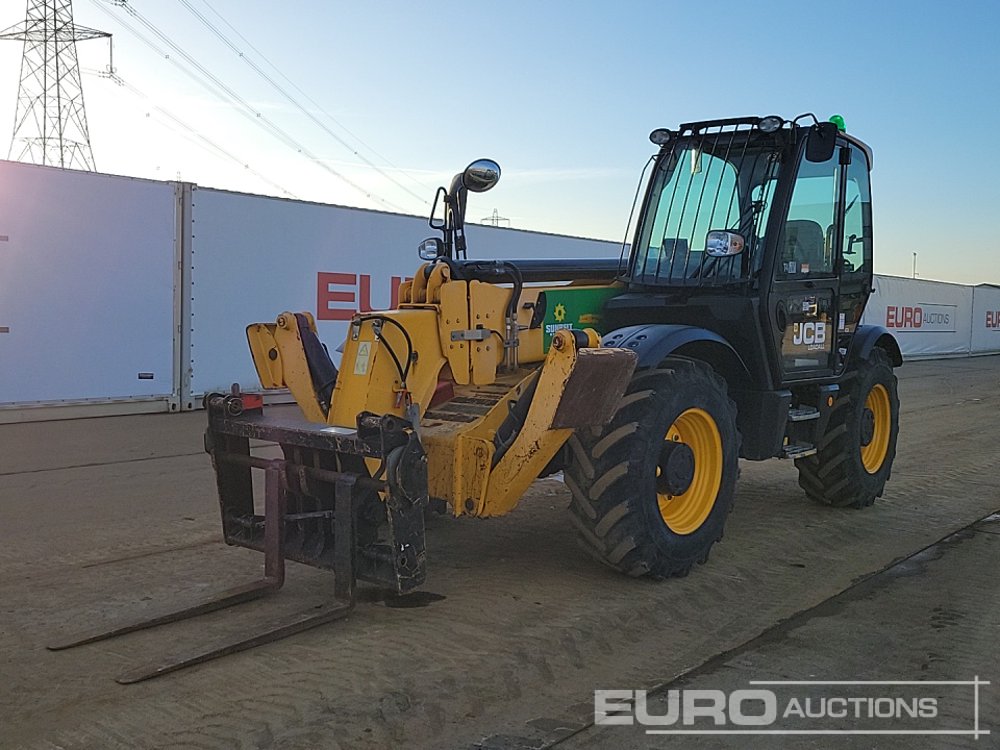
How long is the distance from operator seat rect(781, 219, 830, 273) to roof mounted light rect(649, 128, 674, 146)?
1026mm

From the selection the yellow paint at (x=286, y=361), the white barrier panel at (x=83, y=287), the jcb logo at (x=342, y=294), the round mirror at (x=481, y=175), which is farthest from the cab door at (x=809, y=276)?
the white barrier panel at (x=83, y=287)

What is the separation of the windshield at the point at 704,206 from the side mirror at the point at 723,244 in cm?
17

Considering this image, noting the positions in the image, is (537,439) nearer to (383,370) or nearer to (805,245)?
(383,370)

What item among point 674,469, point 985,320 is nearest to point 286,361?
point 674,469

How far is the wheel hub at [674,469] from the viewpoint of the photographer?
511 centimetres

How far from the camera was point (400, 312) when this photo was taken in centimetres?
498

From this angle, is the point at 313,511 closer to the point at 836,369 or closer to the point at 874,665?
the point at 874,665

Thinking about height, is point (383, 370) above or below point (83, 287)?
below

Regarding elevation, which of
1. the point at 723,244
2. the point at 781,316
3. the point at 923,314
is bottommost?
the point at 781,316

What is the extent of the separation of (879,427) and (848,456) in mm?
851

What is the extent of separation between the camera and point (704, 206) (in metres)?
6.35

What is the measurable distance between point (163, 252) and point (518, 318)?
26.2ft

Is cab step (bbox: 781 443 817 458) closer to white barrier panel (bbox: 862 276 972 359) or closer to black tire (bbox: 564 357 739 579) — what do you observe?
black tire (bbox: 564 357 739 579)

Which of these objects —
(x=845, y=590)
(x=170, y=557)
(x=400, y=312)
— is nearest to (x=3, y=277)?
(x=170, y=557)
